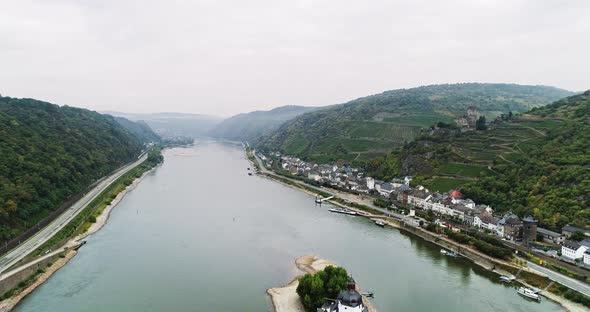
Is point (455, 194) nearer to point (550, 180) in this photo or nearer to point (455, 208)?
point (455, 208)

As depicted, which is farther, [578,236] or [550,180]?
[550,180]

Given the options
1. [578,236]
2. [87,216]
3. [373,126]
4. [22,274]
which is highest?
[373,126]

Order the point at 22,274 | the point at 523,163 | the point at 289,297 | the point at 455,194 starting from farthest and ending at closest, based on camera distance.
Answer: the point at 455,194, the point at 523,163, the point at 22,274, the point at 289,297

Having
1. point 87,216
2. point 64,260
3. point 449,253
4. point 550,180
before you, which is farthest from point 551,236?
point 87,216

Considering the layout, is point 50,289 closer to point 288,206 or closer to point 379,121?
point 288,206

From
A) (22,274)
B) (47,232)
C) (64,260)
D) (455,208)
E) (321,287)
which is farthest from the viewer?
(455,208)

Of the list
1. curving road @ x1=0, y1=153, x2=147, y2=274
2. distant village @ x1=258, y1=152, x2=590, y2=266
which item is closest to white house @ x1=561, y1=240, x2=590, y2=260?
distant village @ x1=258, y1=152, x2=590, y2=266

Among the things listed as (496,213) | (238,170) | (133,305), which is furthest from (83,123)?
(496,213)
